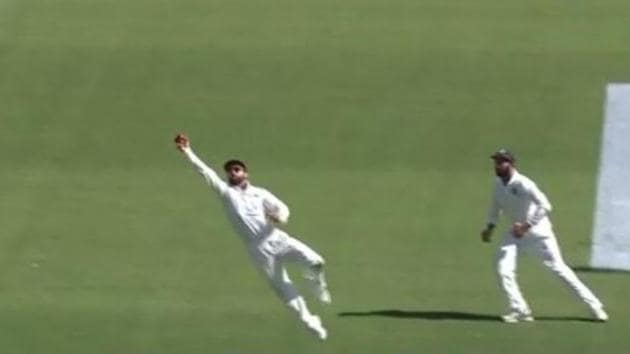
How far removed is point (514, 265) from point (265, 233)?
7.13ft

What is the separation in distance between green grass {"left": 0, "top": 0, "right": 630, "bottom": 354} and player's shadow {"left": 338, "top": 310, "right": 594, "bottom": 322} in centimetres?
9

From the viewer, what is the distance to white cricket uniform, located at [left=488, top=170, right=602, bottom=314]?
17.5 meters

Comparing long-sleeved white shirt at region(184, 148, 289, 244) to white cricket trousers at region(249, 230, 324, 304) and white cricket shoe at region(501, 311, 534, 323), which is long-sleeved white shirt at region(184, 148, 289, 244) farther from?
white cricket shoe at region(501, 311, 534, 323)

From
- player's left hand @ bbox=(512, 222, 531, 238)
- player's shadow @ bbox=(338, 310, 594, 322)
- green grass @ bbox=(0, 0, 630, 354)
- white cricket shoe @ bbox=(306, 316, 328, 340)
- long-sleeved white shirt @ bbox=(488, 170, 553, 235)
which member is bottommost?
white cricket shoe @ bbox=(306, 316, 328, 340)

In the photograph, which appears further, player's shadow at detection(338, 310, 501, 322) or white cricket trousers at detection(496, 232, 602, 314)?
player's shadow at detection(338, 310, 501, 322)

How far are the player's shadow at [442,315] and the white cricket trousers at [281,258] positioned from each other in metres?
1.31

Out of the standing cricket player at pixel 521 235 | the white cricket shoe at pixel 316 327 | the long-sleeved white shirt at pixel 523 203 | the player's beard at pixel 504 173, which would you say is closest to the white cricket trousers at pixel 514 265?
the standing cricket player at pixel 521 235

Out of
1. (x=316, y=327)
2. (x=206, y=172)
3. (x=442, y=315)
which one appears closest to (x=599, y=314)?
(x=442, y=315)

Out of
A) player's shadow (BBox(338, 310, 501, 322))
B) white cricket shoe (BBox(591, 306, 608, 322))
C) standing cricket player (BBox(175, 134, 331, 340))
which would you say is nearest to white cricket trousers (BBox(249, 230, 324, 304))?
standing cricket player (BBox(175, 134, 331, 340))

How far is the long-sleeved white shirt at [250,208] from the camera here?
16.8m

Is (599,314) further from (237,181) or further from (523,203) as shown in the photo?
(237,181)

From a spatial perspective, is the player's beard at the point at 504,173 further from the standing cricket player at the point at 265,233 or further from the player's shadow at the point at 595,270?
the player's shadow at the point at 595,270

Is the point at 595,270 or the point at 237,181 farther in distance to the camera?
the point at 595,270

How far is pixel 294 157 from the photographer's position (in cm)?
2212
